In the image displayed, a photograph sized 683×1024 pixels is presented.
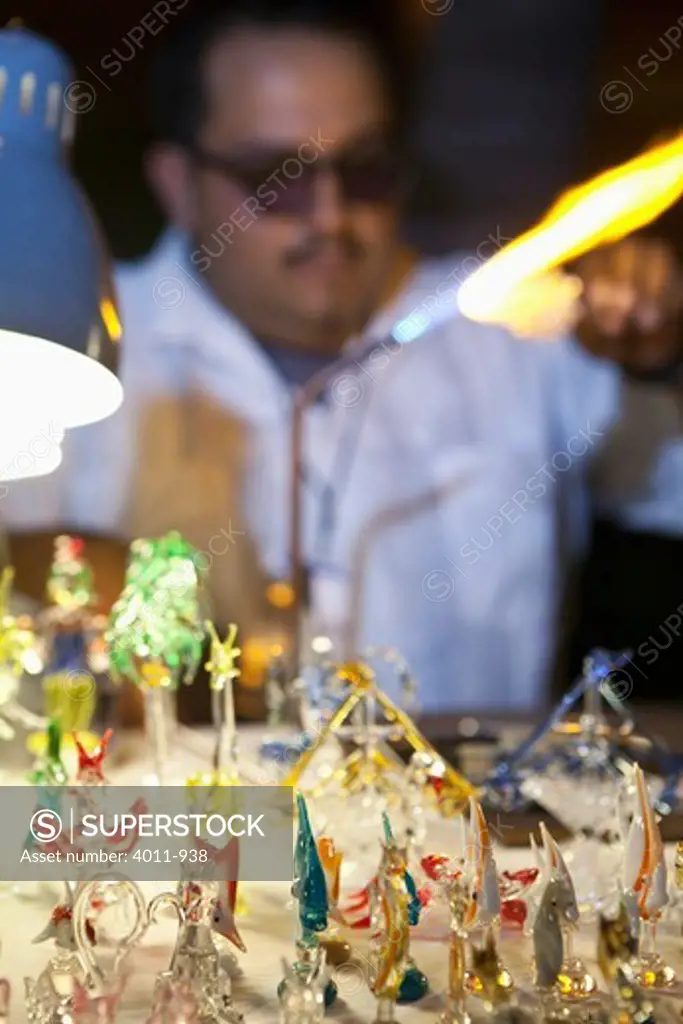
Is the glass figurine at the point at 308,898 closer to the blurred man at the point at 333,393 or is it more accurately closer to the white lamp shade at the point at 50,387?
the white lamp shade at the point at 50,387

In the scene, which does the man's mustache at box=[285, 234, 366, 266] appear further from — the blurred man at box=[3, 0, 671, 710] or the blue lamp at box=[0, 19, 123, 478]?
the blue lamp at box=[0, 19, 123, 478]

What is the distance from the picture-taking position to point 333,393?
8.25 ft

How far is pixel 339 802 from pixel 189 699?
3.02 feet

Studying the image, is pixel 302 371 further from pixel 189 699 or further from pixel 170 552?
pixel 170 552

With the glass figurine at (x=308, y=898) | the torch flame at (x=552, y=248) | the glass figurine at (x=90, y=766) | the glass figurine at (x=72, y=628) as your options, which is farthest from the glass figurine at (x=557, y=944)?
the torch flame at (x=552, y=248)

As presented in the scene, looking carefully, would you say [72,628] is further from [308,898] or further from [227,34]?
[227,34]

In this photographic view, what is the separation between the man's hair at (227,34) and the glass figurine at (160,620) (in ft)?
4.28

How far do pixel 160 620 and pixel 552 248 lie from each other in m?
1.44

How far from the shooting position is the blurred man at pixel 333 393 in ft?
8.01

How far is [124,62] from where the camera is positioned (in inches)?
96.0

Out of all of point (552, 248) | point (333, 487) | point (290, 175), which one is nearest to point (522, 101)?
point (552, 248)

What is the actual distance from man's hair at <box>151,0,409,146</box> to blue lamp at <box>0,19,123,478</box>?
1.28 meters

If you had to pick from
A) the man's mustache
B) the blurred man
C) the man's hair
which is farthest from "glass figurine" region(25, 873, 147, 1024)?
the man's hair

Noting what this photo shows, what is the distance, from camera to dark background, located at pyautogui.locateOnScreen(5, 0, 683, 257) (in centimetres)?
254
